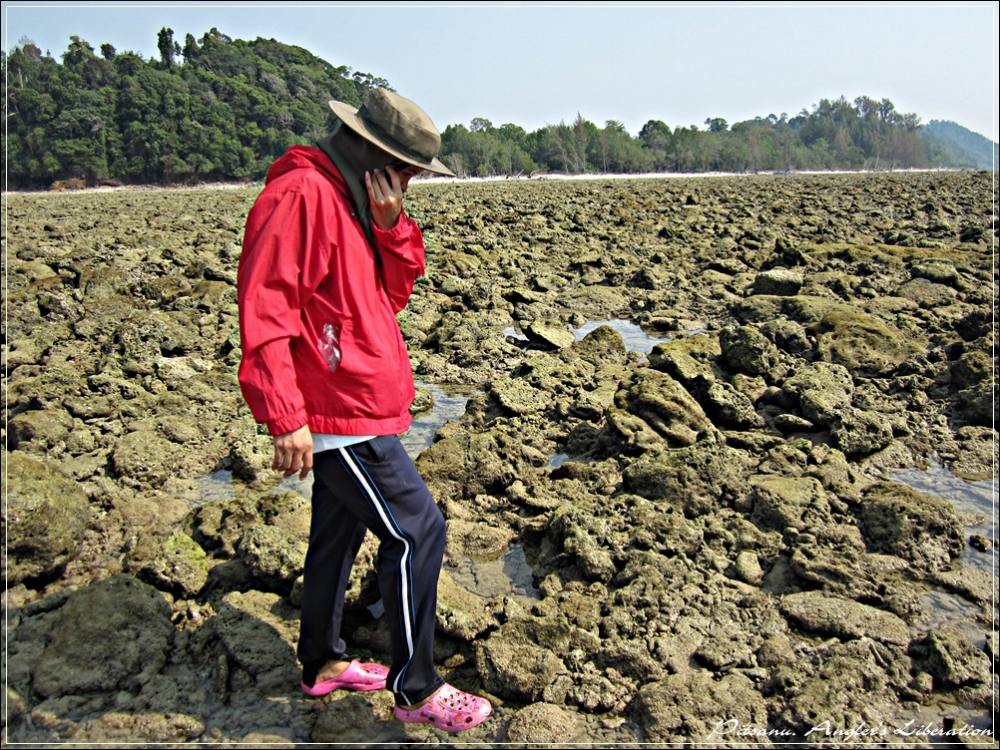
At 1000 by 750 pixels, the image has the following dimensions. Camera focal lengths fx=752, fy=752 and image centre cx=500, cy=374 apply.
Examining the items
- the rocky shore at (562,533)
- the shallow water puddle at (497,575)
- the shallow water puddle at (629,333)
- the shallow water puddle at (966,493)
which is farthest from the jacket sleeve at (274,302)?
the shallow water puddle at (629,333)

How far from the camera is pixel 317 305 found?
250 centimetres

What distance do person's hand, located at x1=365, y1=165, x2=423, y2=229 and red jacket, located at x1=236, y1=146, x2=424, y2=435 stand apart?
46 mm

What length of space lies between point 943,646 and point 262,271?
3.14m

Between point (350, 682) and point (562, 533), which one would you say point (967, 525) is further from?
point (350, 682)

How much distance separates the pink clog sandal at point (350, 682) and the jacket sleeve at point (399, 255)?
56.3 inches

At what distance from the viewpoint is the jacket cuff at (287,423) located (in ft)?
7.66

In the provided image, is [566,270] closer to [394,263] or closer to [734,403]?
[734,403]

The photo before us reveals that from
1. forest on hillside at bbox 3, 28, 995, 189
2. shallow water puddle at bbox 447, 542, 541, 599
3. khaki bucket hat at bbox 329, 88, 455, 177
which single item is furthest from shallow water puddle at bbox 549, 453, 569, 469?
forest on hillside at bbox 3, 28, 995, 189

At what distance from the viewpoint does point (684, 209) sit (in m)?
22.1

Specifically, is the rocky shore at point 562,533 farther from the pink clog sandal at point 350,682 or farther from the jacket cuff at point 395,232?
the jacket cuff at point 395,232

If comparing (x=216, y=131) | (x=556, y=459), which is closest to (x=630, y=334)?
(x=556, y=459)

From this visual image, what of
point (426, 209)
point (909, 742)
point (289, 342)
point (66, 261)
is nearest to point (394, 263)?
point (289, 342)

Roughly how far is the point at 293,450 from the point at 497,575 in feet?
6.51

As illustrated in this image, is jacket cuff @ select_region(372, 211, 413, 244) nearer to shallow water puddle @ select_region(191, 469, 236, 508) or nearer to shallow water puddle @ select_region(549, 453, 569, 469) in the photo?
shallow water puddle @ select_region(191, 469, 236, 508)
